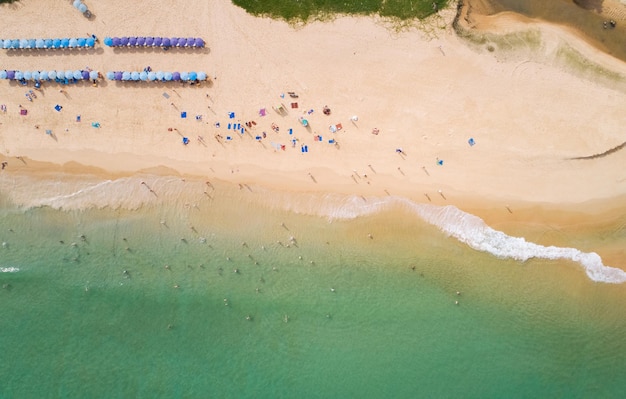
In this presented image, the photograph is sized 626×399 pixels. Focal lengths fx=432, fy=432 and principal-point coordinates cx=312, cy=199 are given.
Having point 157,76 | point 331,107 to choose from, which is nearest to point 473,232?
point 331,107

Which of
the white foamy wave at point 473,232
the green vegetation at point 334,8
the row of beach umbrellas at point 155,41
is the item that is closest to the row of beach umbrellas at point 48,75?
the row of beach umbrellas at point 155,41

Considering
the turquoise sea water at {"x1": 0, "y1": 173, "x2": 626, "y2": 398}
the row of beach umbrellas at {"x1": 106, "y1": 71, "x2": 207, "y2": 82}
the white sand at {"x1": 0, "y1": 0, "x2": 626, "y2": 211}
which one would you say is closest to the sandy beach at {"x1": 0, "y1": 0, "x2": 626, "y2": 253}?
the white sand at {"x1": 0, "y1": 0, "x2": 626, "y2": 211}

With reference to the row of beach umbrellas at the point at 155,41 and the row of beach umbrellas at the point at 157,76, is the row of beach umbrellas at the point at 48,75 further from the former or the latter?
the row of beach umbrellas at the point at 155,41

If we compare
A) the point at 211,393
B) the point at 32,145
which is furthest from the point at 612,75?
the point at 32,145

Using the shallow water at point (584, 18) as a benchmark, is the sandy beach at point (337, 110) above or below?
below

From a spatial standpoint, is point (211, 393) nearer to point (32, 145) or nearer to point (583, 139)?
point (32, 145)

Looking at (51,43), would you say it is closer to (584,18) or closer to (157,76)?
(157,76)
